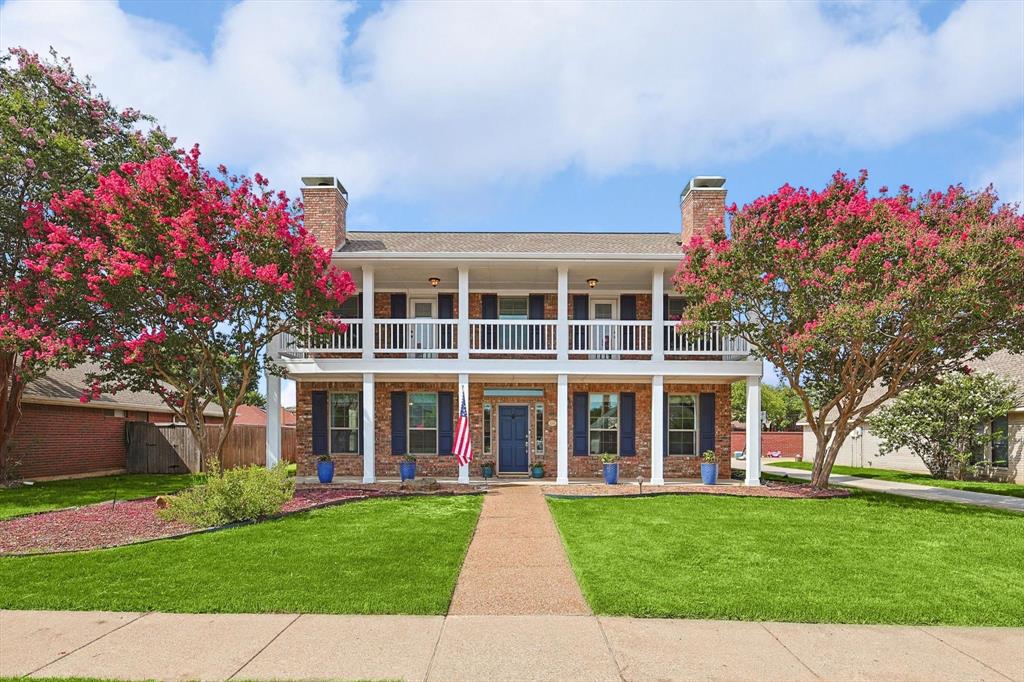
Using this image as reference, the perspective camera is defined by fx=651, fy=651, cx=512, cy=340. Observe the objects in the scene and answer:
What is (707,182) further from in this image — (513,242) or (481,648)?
(481,648)

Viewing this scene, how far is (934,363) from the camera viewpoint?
14.2 m

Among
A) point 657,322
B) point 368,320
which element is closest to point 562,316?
point 657,322

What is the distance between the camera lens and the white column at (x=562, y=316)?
15484 mm

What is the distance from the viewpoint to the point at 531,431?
56.5 ft

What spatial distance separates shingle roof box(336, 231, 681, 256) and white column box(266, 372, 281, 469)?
3.53m

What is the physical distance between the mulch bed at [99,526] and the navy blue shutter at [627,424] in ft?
22.2

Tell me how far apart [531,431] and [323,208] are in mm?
7925

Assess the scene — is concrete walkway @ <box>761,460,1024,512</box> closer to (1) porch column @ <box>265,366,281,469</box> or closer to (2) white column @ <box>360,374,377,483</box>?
(2) white column @ <box>360,374,377,483</box>

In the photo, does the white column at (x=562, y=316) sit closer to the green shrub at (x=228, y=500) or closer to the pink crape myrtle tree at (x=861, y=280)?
the pink crape myrtle tree at (x=861, y=280)

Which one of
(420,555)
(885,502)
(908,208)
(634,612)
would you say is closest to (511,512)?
(420,555)

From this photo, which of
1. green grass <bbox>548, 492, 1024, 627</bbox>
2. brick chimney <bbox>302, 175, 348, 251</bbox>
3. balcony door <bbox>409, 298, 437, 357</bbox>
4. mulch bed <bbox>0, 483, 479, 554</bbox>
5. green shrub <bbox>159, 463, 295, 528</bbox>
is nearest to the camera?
green grass <bbox>548, 492, 1024, 627</bbox>

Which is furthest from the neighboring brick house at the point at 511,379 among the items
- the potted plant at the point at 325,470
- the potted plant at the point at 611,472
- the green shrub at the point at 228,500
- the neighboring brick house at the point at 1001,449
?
the neighboring brick house at the point at 1001,449

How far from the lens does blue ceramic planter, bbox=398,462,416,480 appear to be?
619 inches

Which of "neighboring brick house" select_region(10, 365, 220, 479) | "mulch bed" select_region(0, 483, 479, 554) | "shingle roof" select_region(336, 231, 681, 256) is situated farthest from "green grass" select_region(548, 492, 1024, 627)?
"neighboring brick house" select_region(10, 365, 220, 479)
